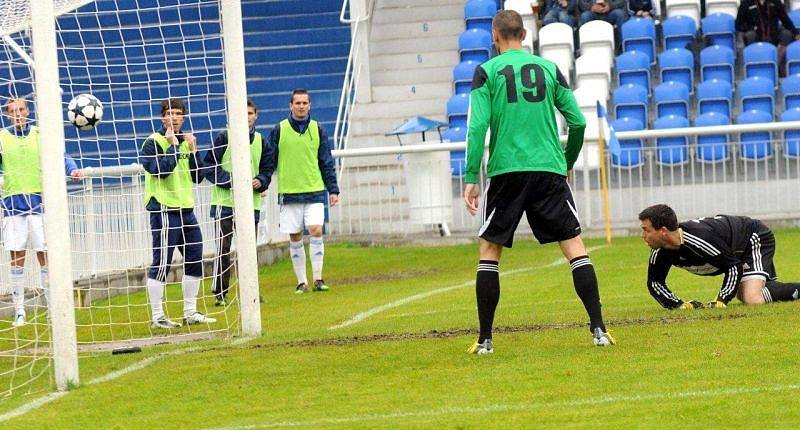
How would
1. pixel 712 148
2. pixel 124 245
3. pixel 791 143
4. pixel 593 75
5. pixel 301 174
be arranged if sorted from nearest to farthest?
pixel 301 174 < pixel 124 245 < pixel 791 143 < pixel 712 148 < pixel 593 75

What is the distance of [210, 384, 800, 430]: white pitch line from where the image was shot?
7.23 m

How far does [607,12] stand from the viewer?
1069 inches

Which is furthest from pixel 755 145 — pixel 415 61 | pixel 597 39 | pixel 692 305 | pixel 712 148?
pixel 692 305

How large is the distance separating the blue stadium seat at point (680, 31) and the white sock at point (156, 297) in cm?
1539

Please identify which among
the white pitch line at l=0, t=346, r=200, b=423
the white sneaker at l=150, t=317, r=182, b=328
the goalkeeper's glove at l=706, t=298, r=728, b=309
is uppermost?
the white pitch line at l=0, t=346, r=200, b=423

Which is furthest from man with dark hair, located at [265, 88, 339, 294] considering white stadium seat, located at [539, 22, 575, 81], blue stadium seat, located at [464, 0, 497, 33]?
blue stadium seat, located at [464, 0, 497, 33]

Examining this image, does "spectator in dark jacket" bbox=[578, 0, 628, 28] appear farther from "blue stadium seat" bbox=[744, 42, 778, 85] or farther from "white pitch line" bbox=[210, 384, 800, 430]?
"white pitch line" bbox=[210, 384, 800, 430]

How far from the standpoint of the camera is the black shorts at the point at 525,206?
898cm

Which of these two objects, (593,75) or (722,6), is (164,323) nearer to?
(593,75)

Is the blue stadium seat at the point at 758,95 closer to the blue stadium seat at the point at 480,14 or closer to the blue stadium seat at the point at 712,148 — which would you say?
the blue stadium seat at the point at 712,148

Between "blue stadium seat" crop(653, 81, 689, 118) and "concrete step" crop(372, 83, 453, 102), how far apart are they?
165 inches

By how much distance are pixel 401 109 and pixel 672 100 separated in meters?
4.97

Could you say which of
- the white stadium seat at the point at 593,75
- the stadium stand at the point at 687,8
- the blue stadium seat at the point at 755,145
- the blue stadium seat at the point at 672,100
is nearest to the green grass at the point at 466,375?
the blue stadium seat at the point at 755,145

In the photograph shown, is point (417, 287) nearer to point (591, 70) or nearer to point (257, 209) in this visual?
point (257, 209)
